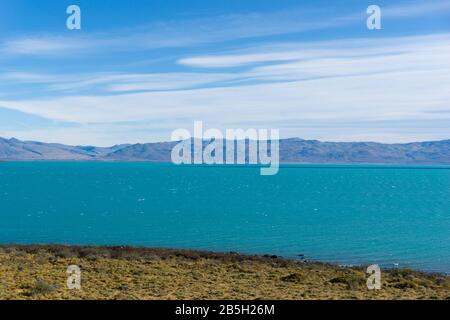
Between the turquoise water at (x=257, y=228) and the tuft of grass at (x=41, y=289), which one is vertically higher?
the tuft of grass at (x=41, y=289)

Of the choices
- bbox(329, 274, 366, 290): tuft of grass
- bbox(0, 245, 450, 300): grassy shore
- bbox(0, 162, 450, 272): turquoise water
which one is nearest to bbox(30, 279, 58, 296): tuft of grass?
bbox(0, 245, 450, 300): grassy shore

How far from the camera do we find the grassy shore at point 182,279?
22.7m

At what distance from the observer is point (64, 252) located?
127 ft

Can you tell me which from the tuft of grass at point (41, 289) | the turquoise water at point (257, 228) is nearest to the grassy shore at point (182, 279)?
the tuft of grass at point (41, 289)

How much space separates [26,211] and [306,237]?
171 feet

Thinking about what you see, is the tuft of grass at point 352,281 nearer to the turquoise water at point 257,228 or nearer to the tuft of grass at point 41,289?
the tuft of grass at point 41,289

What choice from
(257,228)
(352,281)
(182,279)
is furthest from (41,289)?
(257,228)

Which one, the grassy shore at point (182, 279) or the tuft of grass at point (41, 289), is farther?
the grassy shore at point (182, 279)

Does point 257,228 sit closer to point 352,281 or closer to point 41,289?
point 352,281

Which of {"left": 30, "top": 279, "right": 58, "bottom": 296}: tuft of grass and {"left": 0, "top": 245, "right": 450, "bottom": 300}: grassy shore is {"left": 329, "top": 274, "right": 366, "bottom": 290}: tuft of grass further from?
{"left": 30, "top": 279, "right": 58, "bottom": 296}: tuft of grass

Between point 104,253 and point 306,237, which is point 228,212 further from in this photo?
point 104,253

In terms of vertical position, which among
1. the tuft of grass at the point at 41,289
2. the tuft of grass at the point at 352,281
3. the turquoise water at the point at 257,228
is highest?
the tuft of grass at the point at 41,289

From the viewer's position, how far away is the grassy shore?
74.5ft
